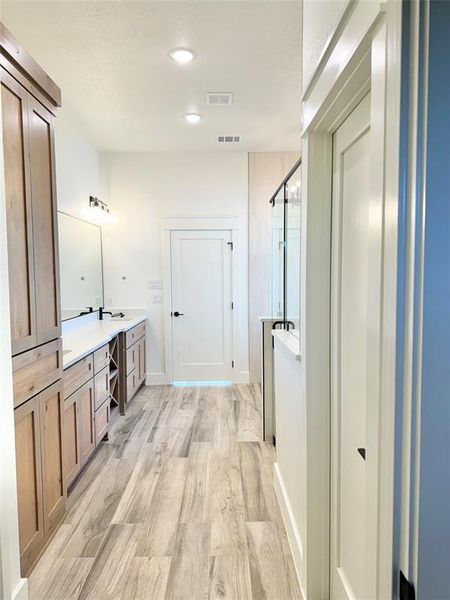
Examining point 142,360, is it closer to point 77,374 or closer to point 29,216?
point 77,374

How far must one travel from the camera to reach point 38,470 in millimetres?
1978

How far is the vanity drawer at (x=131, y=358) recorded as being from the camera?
4.32 m

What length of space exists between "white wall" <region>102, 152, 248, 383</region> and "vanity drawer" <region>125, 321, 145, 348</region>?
0.38 m

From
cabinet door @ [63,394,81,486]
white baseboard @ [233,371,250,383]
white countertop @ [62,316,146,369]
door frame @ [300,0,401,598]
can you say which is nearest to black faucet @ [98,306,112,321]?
white countertop @ [62,316,146,369]

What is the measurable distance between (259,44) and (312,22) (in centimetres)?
139

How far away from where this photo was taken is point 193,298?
5344 mm

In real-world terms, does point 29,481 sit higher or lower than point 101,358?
lower

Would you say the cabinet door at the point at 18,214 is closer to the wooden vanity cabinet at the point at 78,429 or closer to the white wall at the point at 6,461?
the white wall at the point at 6,461

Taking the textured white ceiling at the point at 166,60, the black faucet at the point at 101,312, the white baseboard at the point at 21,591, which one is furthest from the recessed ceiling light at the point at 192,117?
the white baseboard at the point at 21,591

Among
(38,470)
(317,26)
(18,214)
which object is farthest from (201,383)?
(317,26)

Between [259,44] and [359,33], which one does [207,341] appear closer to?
[259,44]

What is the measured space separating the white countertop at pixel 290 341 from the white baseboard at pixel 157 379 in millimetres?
3030

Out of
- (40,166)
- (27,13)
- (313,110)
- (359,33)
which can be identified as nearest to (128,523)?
(40,166)

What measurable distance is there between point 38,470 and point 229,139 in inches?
158
